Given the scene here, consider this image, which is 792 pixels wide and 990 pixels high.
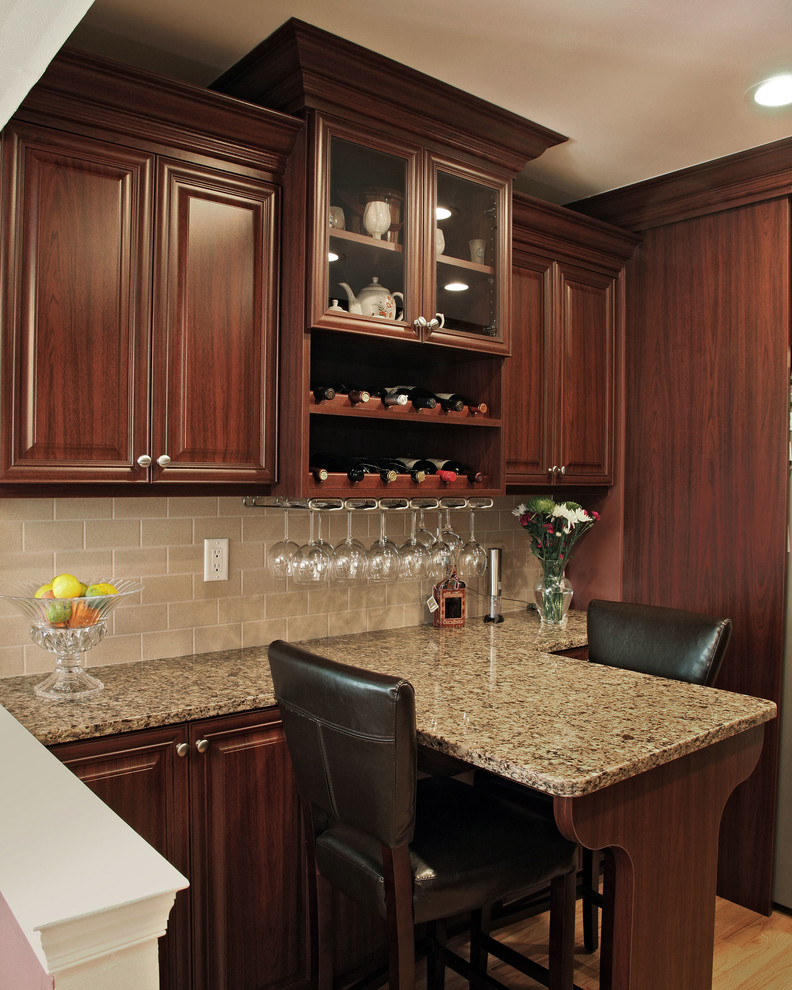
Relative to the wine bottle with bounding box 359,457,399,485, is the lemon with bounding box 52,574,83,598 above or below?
below

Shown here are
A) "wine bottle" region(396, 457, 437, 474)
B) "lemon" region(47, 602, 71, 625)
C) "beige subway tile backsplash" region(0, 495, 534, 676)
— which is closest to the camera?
"lemon" region(47, 602, 71, 625)

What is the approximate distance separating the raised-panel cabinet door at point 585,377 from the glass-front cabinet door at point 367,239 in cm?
91

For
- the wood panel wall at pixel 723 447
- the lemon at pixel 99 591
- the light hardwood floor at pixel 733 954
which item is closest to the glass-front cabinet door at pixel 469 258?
the wood panel wall at pixel 723 447

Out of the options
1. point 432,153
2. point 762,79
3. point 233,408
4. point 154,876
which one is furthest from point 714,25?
point 154,876

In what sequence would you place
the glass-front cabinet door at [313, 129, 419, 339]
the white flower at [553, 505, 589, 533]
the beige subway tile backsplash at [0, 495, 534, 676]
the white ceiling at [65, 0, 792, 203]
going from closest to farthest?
the white ceiling at [65, 0, 792, 203] < the beige subway tile backsplash at [0, 495, 534, 676] < the glass-front cabinet door at [313, 129, 419, 339] < the white flower at [553, 505, 589, 533]

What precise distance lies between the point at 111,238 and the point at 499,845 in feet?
5.58

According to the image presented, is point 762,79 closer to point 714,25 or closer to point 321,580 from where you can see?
point 714,25

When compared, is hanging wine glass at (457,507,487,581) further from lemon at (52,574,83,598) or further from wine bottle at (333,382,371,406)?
lemon at (52,574,83,598)

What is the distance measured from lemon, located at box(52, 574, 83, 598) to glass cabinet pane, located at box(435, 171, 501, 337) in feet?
4.51

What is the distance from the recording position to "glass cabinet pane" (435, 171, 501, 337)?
259 cm

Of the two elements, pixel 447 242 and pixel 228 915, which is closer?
pixel 228 915

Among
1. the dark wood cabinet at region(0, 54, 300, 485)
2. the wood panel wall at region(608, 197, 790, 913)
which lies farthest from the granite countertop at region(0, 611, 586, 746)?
the wood panel wall at region(608, 197, 790, 913)

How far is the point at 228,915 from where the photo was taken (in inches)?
79.1

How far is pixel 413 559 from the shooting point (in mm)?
2715
